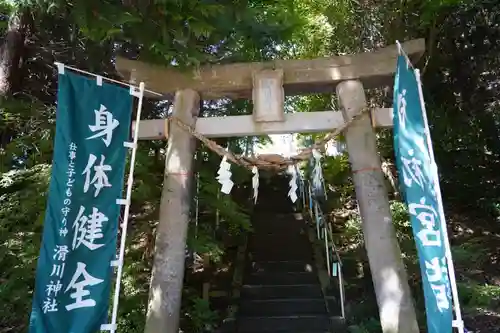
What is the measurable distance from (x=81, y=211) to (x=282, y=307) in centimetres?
362

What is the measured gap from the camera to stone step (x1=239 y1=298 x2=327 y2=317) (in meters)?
6.40

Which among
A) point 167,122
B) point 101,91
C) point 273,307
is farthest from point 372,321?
point 101,91

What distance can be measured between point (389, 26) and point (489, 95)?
2165mm

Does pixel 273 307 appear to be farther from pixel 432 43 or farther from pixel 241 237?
pixel 432 43

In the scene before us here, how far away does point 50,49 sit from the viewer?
672 cm

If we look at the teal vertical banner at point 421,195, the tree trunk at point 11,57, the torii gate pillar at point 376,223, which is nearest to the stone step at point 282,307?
the torii gate pillar at point 376,223

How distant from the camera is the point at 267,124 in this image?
4.94 meters

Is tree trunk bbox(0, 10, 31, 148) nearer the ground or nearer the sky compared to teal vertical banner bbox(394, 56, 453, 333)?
nearer the sky

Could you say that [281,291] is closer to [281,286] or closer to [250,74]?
[281,286]

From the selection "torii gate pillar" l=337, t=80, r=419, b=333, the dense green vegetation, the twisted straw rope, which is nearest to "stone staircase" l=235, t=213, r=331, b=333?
the dense green vegetation

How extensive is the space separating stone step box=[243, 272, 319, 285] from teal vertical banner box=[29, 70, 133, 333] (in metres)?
3.72

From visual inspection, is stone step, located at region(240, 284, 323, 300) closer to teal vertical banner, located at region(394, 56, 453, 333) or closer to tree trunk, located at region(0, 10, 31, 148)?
teal vertical banner, located at region(394, 56, 453, 333)

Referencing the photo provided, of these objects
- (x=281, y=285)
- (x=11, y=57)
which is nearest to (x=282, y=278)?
(x=281, y=285)

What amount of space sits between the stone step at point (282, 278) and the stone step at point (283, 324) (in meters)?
1.02
